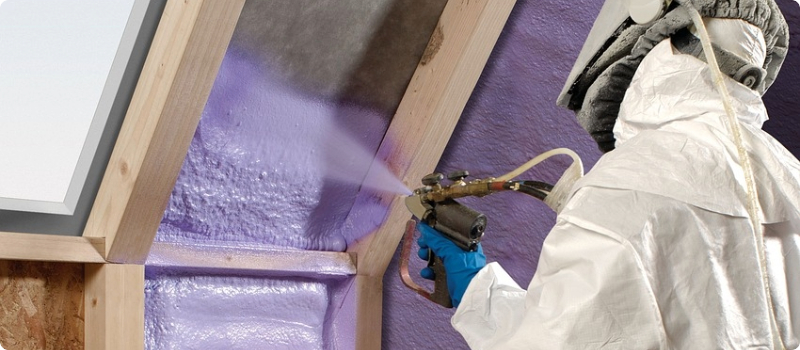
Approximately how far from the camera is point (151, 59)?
5.14 feet

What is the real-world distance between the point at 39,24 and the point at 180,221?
472 mm

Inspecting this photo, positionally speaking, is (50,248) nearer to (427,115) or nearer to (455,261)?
(455,261)

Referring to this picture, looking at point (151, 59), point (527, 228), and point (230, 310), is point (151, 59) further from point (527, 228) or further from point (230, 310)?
point (527, 228)

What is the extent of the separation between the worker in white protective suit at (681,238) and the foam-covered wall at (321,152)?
731mm

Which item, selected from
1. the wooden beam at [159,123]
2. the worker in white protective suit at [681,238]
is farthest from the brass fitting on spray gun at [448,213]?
the wooden beam at [159,123]

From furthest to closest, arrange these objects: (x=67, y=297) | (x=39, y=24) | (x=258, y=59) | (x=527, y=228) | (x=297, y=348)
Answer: (x=527, y=228), (x=297, y=348), (x=258, y=59), (x=67, y=297), (x=39, y=24)

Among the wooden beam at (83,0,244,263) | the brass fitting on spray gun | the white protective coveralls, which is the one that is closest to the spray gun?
the brass fitting on spray gun

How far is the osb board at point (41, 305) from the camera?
61.8 inches

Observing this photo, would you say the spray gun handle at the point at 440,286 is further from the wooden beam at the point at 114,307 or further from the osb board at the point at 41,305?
the osb board at the point at 41,305

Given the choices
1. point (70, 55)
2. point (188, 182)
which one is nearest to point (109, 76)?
point (70, 55)

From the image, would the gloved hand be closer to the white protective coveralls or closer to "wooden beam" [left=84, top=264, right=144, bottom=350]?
the white protective coveralls

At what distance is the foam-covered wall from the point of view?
181cm

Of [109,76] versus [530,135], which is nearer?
[109,76]

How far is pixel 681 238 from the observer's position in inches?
46.3
